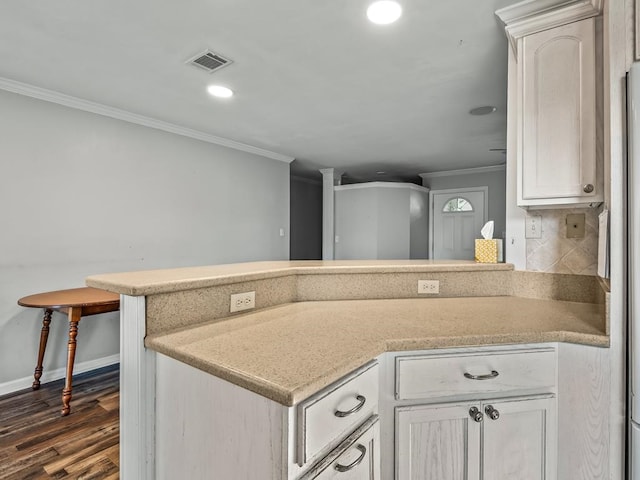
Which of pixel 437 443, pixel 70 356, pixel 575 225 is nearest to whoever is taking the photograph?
pixel 437 443

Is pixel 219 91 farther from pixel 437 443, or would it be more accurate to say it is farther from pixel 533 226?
pixel 437 443

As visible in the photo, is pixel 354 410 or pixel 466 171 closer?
pixel 354 410

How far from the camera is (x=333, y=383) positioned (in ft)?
2.86

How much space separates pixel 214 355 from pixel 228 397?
0.12m

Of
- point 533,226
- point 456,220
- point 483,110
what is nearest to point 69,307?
point 533,226

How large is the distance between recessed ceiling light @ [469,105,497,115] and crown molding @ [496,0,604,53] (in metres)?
1.39

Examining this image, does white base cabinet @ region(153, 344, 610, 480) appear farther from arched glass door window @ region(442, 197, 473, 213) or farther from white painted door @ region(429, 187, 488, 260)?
arched glass door window @ region(442, 197, 473, 213)

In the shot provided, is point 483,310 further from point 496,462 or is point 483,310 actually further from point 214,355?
point 214,355

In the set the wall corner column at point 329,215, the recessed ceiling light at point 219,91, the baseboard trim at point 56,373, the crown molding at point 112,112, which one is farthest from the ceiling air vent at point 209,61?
the wall corner column at point 329,215

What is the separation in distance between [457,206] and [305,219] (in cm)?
292

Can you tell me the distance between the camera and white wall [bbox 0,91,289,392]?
2.63 metres

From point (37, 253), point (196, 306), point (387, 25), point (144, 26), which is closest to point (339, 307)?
point (196, 306)

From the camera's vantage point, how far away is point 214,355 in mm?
946

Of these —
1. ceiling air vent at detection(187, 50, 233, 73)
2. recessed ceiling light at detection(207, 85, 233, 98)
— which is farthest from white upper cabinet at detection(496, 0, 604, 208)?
recessed ceiling light at detection(207, 85, 233, 98)
